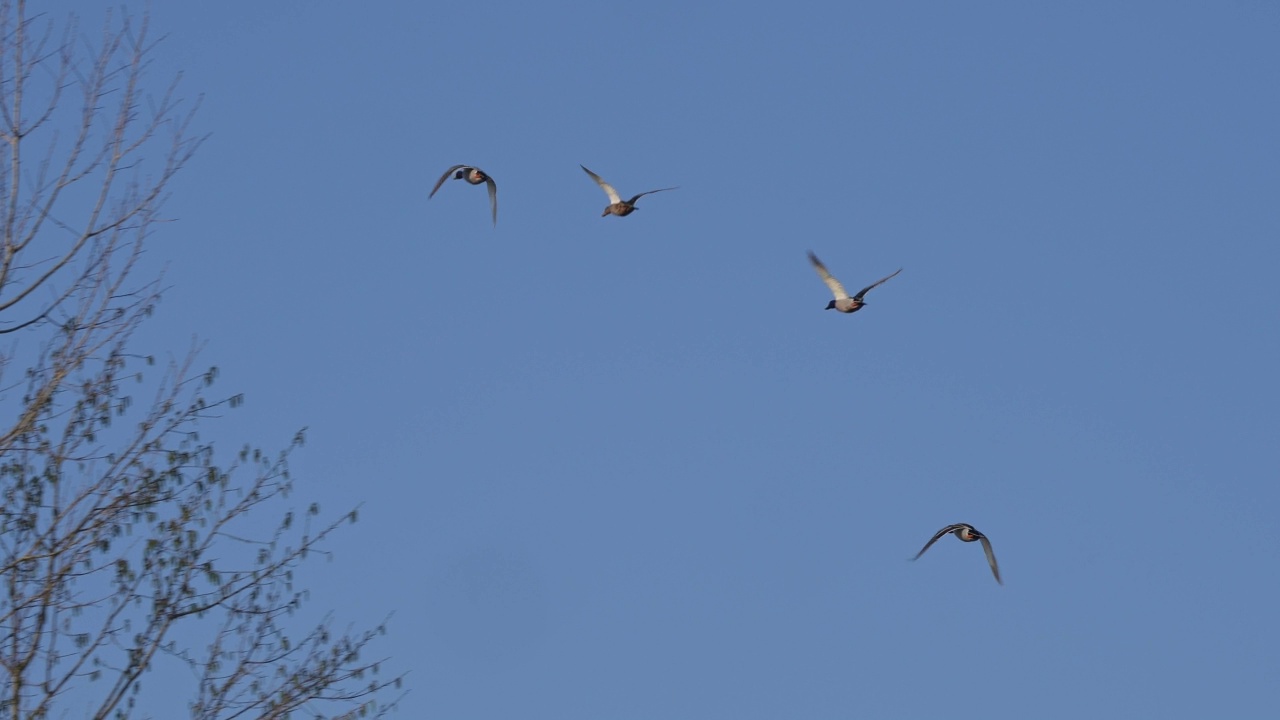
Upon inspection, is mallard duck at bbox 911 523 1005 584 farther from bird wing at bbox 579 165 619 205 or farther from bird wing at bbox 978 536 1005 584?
bird wing at bbox 579 165 619 205

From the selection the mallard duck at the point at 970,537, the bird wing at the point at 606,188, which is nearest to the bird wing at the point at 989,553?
the mallard duck at the point at 970,537

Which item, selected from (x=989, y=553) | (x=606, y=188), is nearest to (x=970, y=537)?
(x=989, y=553)

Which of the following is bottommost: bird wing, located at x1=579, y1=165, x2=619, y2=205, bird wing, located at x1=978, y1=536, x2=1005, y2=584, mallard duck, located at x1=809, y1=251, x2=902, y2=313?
bird wing, located at x1=978, y1=536, x2=1005, y2=584

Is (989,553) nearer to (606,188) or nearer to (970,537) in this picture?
(970,537)

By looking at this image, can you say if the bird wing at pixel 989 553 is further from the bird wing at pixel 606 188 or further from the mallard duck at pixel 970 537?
the bird wing at pixel 606 188

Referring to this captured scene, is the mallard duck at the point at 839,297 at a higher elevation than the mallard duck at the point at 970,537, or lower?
higher

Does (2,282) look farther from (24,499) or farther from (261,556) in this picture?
(261,556)

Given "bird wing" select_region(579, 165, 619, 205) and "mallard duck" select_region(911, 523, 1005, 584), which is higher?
"bird wing" select_region(579, 165, 619, 205)

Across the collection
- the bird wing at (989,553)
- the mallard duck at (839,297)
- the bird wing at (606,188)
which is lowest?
the bird wing at (989,553)

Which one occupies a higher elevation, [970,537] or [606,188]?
[606,188]

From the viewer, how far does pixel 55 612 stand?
49.5 ft

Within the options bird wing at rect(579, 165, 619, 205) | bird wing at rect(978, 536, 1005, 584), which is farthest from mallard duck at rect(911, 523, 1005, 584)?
bird wing at rect(579, 165, 619, 205)

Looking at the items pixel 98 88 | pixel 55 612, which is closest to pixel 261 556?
pixel 55 612

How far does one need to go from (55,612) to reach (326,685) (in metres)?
2.29
